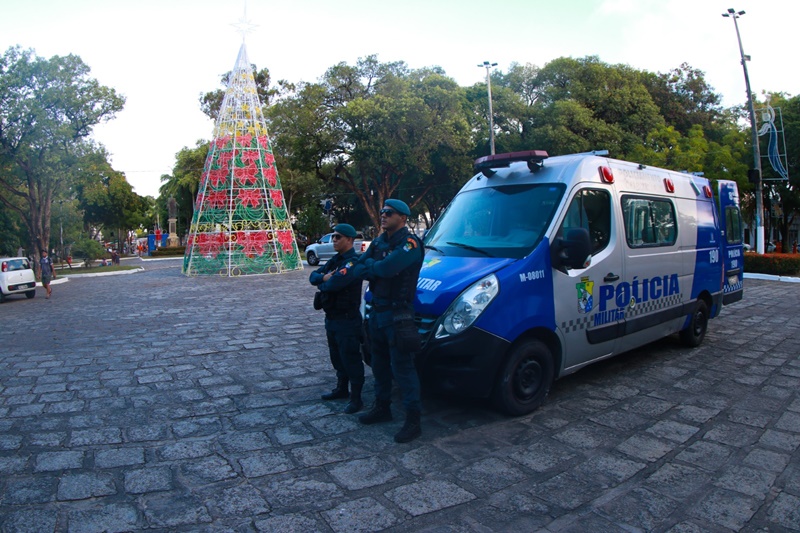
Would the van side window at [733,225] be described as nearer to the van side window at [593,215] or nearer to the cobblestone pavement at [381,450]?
the cobblestone pavement at [381,450]

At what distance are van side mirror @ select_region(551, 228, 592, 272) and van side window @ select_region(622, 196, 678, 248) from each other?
111cm

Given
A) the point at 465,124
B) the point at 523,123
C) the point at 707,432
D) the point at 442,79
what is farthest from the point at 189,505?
the point at 523,123

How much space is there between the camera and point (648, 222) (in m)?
6.08

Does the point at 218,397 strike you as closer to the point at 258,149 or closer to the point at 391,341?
the point at 391,341

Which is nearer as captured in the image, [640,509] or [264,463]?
[640,509]

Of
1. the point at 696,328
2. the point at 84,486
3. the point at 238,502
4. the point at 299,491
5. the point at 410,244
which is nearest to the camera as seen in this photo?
the point at 238,502

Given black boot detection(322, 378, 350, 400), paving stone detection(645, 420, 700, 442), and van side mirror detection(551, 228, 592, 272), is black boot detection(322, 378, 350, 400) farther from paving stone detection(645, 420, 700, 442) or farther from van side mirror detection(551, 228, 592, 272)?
paving stone detection(645, 420, 700, 442)

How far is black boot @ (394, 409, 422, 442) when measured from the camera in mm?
Result: 4152

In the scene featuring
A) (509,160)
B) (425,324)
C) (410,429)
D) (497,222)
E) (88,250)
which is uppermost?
(509,160)

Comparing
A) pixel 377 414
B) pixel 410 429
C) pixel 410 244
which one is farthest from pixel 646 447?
pixel 410 244

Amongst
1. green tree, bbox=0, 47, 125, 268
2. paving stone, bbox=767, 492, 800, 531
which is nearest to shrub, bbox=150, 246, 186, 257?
green tree, bbox=0, 47, 125, 268

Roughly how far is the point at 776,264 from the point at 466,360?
54.9 feet

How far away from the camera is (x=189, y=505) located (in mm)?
3299

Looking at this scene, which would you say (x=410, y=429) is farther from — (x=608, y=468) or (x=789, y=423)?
(x=789, y=423)
